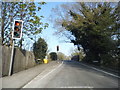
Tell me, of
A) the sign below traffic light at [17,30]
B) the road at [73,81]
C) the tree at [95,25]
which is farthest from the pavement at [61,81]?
the tree at [95,25]

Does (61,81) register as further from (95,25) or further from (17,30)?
(95,25)

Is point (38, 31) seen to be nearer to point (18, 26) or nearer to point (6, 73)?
point (18, 26)

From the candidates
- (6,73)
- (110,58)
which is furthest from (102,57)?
(6,73)

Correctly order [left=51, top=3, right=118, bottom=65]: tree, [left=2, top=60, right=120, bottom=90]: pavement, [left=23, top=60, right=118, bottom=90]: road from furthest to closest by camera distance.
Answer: [left=51, top=3, right=118, bottom=65]: tree → [left=23, top=60, right=118, bottom=90]: road → [left=2, top=60, right=120, bottom=90]: pavement

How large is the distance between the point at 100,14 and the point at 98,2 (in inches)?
130

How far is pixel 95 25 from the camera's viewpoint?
113ft

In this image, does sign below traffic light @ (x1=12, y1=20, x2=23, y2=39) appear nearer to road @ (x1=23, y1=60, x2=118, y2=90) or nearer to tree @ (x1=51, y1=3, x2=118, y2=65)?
road @ (x1=23, y1=60, x2=118, y2=90)

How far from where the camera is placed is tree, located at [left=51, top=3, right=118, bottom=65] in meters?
32.4

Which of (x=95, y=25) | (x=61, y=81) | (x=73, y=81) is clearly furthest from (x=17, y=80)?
(x=95, y=25)

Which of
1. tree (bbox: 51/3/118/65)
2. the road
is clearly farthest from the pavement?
tree (bbox: 51/3/118/65)

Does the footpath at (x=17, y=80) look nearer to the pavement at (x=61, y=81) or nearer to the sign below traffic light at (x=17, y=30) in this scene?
the pavement at (x=61, y=81)

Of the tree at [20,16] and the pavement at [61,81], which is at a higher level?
the tree at [20,16]

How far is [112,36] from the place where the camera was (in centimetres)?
3316

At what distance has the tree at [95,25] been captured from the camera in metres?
32.4
